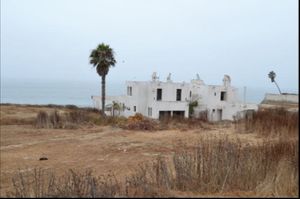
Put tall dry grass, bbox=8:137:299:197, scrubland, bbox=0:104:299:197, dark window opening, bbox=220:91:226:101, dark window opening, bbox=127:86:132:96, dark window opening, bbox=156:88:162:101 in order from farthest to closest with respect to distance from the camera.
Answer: dark window opening, bbox=220:91:226:101
dark window opening, bbox=127:86:132:96
dark window opening, bbox=156:88:162:101
scrubland, bbox=0:104:299:197
tall dry grass, bbox=8:137:299:197

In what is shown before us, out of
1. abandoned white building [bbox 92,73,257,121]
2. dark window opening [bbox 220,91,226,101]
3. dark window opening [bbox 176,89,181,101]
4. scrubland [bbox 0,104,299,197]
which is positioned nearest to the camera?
scrubland [bbox 0,104,299,197]

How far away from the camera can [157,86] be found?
4281 cm

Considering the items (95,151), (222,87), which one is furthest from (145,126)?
(222,87)

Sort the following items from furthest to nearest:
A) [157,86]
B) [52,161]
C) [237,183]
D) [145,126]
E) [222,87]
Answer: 1. [222,87]
2. [157,86]
3. [145,126]
4. [52,161]
5. [237,183]

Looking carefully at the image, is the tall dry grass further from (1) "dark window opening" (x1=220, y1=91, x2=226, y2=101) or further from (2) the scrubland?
(1) "dark window opening" (x1=220, y1=91, x2=226, y2=101)

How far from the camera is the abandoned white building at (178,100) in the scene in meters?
42.3

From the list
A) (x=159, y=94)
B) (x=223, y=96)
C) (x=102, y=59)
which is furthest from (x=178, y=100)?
(x=102, y=59)

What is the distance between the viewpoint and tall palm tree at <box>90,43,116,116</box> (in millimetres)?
36625

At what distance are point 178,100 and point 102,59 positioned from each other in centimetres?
1080

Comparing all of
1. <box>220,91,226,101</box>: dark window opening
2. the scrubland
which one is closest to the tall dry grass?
the scrubland

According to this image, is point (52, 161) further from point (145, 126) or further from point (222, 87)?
point (222, 87)

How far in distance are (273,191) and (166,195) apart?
4.06ft

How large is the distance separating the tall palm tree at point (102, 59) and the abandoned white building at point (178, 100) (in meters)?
6.39

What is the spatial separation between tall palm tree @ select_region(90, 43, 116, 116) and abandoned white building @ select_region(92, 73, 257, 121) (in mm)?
6390
